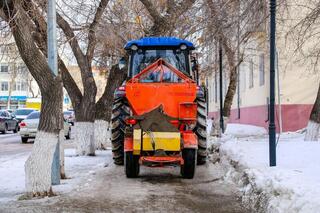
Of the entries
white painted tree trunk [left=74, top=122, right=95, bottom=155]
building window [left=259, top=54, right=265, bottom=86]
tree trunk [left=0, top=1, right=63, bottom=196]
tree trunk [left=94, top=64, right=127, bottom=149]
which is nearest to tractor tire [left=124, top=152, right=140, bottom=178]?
tree trunk [left=0, top=1, right=63, bottom=196]

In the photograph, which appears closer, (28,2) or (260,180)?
(260,180)

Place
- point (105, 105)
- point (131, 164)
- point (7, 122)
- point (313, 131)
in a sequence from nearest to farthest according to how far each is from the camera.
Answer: point (131, 164) < point (105, 105) < point (313, 131) < point (7, 122)

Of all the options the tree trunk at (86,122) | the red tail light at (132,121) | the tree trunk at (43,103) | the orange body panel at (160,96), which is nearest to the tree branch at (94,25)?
the tree trunk at (86,122)

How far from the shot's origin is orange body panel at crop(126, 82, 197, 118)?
1116 centimetres

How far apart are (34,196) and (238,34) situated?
11251 millimetres

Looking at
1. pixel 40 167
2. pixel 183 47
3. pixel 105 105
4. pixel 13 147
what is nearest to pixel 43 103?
pixel 40 167

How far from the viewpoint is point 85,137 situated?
49.7 feet

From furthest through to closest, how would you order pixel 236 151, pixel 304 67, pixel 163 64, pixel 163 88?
pixel 304 67 → pixel 236 151 → pixel 163 64 → pixel 163 88

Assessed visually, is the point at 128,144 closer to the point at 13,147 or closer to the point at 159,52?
the point at 159,52

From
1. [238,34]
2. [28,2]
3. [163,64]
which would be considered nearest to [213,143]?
[238,34]

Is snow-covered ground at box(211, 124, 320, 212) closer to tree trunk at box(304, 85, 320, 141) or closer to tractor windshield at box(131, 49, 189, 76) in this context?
tree trunk at box(304, 85, 320, 141)

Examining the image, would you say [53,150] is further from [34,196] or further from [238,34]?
[238,34]

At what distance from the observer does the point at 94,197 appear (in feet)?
28.6

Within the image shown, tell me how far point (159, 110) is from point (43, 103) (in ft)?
9.25
